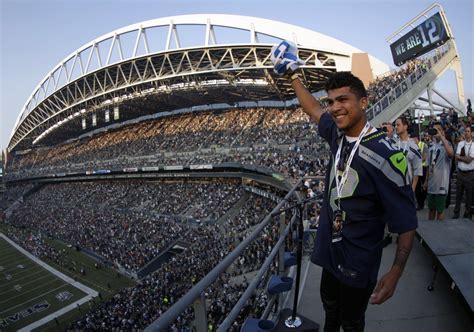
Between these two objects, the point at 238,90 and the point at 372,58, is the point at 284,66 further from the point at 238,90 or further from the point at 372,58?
the point at 238,90

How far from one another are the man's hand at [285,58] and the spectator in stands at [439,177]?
4061 millimetres

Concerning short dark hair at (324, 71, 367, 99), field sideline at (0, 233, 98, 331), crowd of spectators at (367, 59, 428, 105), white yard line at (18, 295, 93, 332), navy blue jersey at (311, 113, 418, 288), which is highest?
crowd of spectators at (367, 59, 428, 105)

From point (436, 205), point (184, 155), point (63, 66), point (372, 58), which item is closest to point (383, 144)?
point (436, 205)

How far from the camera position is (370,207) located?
1.66 metres

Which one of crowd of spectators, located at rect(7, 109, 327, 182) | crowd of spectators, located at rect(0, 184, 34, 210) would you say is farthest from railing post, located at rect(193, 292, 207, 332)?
crowd of spectators, located at rect(0, 184, 34, 210)

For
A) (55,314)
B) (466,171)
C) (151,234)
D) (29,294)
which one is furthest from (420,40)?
(29,294)

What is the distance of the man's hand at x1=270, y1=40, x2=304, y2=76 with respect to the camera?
259cm

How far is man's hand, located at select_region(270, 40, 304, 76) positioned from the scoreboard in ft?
77.2

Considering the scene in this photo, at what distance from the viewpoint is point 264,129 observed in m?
31.8

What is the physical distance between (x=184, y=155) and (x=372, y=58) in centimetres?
2204

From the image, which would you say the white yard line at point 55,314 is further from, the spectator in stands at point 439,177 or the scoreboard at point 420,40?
the scoreboard at point 420,40

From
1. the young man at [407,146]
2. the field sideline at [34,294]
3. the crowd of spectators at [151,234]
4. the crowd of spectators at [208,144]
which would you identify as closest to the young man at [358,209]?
the crowd of spectators at [151,234]

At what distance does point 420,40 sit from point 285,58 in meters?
24.6

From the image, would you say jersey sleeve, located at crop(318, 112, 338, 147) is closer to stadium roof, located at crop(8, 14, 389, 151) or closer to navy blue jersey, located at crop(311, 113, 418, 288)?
navy blue jersey, located at crop(311, 113, 418, 288)
